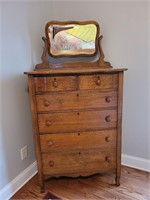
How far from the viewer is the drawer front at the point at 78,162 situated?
158cm

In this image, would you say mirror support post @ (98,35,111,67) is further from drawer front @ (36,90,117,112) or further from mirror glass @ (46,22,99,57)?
drawer front @ (36,90,117,112)

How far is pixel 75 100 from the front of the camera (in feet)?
4.81

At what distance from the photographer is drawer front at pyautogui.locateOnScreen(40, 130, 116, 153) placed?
153cm

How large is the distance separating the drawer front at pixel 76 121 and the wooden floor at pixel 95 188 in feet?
1.92

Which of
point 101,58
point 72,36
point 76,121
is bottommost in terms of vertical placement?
point 76,121

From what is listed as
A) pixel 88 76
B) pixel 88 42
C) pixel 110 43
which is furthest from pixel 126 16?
pixel 88 76

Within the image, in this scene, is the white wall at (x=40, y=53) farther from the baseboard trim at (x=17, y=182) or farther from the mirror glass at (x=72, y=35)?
the mirror glass at (x=72, y=35)

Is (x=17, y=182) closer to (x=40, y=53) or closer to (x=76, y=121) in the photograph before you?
(x=76, y=121)

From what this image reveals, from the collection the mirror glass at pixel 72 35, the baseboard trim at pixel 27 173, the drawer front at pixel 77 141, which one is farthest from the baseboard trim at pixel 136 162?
the mirror glass at pixel 72 35

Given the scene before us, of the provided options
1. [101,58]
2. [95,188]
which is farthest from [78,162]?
[101,58]

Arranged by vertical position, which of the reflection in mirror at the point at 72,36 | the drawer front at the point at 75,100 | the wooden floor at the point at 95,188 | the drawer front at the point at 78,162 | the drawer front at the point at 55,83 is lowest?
the wooden floor at the point at 95,188

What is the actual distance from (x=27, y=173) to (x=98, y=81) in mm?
1159

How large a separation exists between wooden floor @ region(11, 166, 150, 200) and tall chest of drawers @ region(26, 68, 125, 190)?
0.15 metres

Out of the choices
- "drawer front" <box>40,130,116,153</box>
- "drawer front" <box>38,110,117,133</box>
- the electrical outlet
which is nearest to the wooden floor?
the electrical outlet
